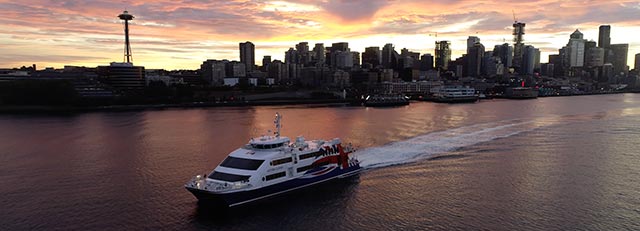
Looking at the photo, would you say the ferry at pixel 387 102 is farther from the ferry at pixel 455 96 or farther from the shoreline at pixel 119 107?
the ferry at pixel 455 96

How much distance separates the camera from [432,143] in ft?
101

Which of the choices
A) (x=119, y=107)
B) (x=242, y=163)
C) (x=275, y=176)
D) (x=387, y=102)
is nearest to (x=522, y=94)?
(x=387, y=102)

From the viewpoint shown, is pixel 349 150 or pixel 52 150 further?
pixel 52 150

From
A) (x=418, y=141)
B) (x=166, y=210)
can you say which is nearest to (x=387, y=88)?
(x=418, y=141)

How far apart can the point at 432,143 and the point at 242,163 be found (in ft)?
56.8

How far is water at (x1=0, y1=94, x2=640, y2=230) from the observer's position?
1566 cm

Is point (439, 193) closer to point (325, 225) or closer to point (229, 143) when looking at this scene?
point (325, 225)

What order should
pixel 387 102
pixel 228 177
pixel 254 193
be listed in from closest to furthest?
pixel 254 193
pixel 228 177
pixel 387 102

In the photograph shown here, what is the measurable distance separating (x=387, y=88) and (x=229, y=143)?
343 feet

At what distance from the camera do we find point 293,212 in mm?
16438

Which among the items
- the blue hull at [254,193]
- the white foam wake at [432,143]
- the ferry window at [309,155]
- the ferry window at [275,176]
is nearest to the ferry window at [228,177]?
the blue hull at [254,193]

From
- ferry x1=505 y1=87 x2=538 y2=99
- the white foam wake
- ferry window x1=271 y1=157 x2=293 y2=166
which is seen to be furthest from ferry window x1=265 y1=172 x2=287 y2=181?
ferry x1=505 y1=87 x2=538 y2=99

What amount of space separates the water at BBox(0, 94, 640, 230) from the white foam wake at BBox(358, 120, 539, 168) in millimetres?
89

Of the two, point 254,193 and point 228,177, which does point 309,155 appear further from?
point 228,177
